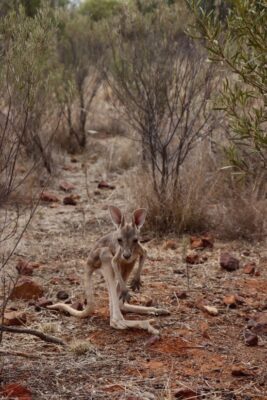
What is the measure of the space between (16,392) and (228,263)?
12.0 feet

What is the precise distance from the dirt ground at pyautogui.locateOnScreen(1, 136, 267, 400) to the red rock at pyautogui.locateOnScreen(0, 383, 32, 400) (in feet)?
0.32

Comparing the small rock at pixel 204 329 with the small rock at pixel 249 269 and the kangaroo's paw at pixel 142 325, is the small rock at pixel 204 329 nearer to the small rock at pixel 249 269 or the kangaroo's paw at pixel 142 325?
the kangaroo's paw at pixel 142 325

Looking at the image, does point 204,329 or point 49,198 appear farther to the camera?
point 49,198

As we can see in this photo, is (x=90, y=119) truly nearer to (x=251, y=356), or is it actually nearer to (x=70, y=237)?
(x=70, y=237)

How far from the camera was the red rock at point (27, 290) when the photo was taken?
22.3 feet

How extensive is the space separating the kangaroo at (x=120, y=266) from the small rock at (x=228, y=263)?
163 cm

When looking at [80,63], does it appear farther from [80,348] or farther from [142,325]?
[80,348]

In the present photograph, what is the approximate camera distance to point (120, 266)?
19.7 ft

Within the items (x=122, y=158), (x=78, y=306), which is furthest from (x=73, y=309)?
(x=122, y=158)

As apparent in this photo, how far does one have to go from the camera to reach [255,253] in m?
8.59

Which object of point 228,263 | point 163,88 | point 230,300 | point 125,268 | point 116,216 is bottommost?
point 228,263

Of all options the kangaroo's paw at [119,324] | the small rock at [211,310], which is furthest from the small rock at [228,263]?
the kangaroo's paw at [119,324]

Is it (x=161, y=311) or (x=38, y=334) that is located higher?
(x=38, y=334)

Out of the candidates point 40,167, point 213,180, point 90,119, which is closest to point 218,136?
point 213,180
